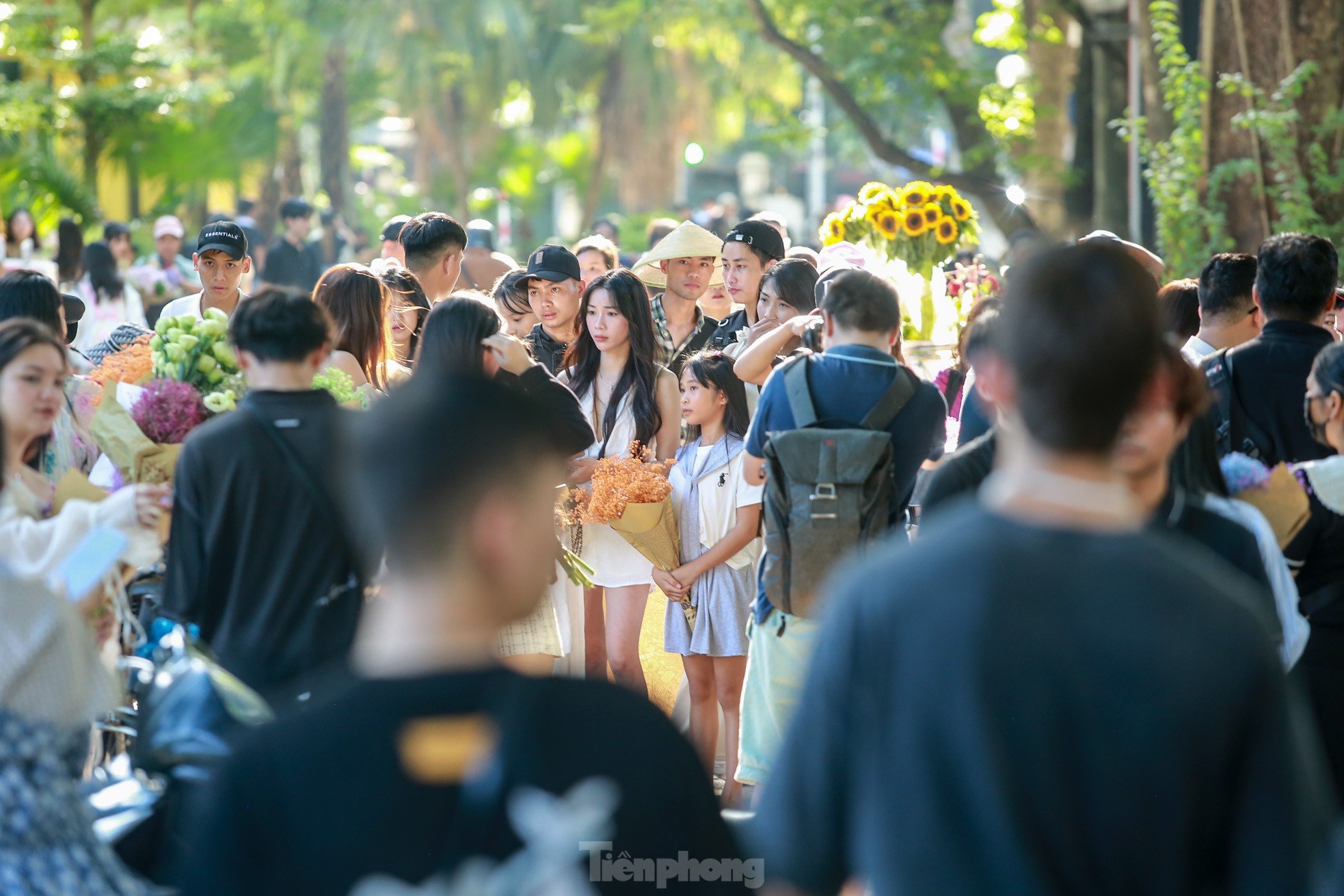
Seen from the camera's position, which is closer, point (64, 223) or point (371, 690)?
point (371, 690)

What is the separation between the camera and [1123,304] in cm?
200

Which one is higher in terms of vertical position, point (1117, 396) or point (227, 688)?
point (1117, 396)

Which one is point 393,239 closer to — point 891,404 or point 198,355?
point 198,355

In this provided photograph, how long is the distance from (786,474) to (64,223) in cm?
931

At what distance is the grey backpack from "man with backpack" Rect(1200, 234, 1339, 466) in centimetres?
119

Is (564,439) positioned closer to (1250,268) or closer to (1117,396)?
(1250,268)

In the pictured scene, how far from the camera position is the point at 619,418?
255 inches

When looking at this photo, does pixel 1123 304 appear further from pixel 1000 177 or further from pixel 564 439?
pixel 1000 177

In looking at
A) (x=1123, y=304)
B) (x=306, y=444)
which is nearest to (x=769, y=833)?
(x=1123, y=304)

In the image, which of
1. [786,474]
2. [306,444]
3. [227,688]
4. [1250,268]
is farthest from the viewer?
[1250,268]

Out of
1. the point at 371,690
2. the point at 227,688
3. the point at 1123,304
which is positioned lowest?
the point at 227,688

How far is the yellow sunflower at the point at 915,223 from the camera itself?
7.10 metres

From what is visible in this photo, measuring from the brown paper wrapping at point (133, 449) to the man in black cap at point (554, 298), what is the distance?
2.81 metres

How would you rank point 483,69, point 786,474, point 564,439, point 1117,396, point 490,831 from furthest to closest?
point 483,69
point 564,439
point 786,474
point 1117,396
point 490,831
